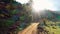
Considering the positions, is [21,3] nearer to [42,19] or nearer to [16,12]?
[16,12]

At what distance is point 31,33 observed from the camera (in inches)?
51.9

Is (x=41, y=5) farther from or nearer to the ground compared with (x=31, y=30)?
farther from the ground

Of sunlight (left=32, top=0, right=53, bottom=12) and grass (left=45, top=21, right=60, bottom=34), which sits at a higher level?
sunlight (left=32, top=0, right=53, bottom=12)

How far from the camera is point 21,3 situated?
4.42 feet

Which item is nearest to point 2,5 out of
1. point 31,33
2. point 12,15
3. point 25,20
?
point 12,15

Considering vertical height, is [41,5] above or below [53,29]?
above

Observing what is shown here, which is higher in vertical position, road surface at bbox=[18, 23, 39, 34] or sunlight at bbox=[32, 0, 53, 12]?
sunlight at bbox=[32, 0, 53, 12]

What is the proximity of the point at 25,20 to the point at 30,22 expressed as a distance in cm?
4

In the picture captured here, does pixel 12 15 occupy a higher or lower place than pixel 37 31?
higher

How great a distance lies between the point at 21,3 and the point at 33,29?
0.23 m

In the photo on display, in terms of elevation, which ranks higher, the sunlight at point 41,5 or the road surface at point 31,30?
the sunlight at point 41,5

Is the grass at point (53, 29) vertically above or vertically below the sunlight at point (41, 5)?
below

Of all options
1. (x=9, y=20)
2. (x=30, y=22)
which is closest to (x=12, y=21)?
(x=9, y=20)

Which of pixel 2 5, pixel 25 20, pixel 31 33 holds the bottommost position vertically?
pixel 31 33
